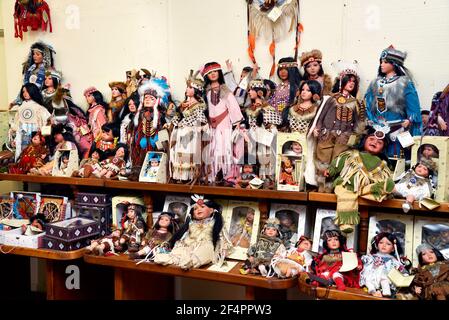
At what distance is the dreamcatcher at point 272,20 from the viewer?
203cm

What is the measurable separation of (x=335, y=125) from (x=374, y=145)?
17 centimetres

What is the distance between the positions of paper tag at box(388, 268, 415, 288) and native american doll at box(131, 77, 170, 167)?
1.15 metres

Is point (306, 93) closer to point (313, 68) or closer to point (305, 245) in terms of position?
point (313, 68)

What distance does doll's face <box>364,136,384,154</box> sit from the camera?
1.74 metres

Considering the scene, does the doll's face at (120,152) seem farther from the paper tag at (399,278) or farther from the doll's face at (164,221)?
the paper tag at (399,278)

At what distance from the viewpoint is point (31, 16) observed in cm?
251

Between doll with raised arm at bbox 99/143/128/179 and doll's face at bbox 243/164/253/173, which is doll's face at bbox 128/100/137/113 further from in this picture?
doll's face at bbox 243/164/253/173

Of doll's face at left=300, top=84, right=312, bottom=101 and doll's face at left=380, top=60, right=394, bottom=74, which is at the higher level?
doll's face at left=380, top=60, right=394, bottom=74

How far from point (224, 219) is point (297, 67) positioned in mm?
739

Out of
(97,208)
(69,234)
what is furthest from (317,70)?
(69,234)

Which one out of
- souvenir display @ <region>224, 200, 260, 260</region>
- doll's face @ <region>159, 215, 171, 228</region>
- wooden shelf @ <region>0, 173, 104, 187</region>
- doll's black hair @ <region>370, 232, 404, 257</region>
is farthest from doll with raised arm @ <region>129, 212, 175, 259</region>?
doll's black hair @ <region>370, 232, 404, 257</region>

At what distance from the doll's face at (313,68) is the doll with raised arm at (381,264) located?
2.34ft

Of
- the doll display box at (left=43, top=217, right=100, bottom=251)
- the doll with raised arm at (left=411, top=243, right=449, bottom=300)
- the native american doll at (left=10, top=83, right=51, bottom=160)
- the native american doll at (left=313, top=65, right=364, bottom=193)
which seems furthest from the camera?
the native american doll at (left=10, top=83, right=51, bottom=160)

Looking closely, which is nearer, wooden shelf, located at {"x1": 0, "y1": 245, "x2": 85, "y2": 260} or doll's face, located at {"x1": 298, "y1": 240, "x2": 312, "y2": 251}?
doll's face, located at {"x1": 298, "y1": 240, "x2": 312, "y2": 251}
